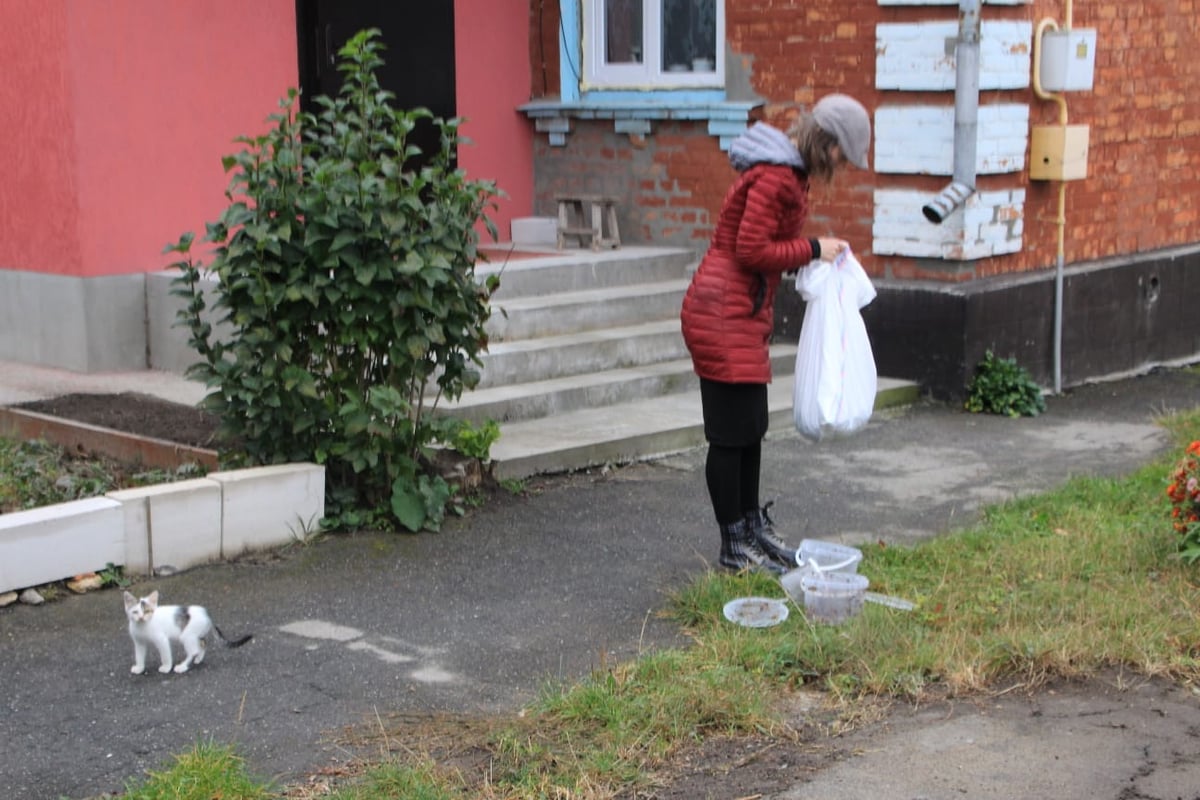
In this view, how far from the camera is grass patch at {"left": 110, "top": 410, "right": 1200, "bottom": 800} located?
4258 millimetres

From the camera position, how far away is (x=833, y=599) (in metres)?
5.37

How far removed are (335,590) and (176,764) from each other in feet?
5.54

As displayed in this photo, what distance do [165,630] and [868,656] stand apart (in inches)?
90.1

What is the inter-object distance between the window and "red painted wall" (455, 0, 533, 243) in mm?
528

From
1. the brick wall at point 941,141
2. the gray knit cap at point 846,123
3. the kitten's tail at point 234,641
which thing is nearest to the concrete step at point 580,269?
the brick wall at point 941,141

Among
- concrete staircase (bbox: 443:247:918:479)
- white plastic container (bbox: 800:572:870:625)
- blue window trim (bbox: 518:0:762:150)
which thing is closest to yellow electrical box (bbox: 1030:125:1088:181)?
concrete staircase (bbox: 443:247:918:479)

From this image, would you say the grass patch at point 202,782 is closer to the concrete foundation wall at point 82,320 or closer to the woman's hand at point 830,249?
the woman's hand at point 830,249

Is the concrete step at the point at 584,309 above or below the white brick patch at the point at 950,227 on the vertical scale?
below

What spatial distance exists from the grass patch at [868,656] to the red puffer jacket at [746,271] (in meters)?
0.85

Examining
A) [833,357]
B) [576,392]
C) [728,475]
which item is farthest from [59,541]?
[576,392]

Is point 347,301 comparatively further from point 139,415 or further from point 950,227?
point 950,227

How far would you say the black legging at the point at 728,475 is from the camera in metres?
5.97

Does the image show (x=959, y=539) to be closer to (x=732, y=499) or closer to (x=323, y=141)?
(x=732, y=499)

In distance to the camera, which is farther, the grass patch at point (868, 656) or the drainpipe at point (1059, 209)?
the drainpipe at point (1059, 209)
